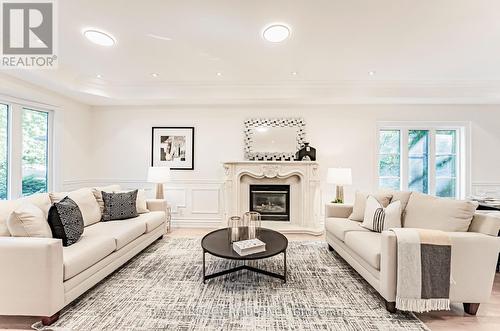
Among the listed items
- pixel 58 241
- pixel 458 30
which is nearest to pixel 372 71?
pixel 458 30

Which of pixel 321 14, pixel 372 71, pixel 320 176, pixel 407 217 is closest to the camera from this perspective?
pixel 321 14

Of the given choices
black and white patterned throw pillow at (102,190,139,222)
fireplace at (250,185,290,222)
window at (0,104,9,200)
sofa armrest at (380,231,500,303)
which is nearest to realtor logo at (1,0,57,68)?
window at (0,104,9,200)

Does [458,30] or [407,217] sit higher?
[458,30]

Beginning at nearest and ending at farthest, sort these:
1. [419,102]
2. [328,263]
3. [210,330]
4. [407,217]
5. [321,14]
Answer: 1. [210,330]
2. [321,14]
3. [407,217]
4. [328,263]
5. [419,102]

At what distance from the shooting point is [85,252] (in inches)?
90.1

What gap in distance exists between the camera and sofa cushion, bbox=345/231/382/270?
2.29 m

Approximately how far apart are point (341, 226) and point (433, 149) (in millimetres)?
3155

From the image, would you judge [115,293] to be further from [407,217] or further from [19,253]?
[407,217]

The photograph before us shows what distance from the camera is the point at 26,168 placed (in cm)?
398

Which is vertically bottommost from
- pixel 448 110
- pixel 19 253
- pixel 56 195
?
pixel 19 253

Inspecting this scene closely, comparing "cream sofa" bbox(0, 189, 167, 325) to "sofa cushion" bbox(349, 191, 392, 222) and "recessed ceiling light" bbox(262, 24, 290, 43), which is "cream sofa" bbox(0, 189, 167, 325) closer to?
"recessed ceiling light" bbox(262, 24, 290, 43)

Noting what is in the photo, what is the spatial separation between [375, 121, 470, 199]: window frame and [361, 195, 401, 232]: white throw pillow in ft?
6.52

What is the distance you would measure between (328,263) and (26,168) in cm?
479

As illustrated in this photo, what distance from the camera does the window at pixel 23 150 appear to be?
11.9ft
